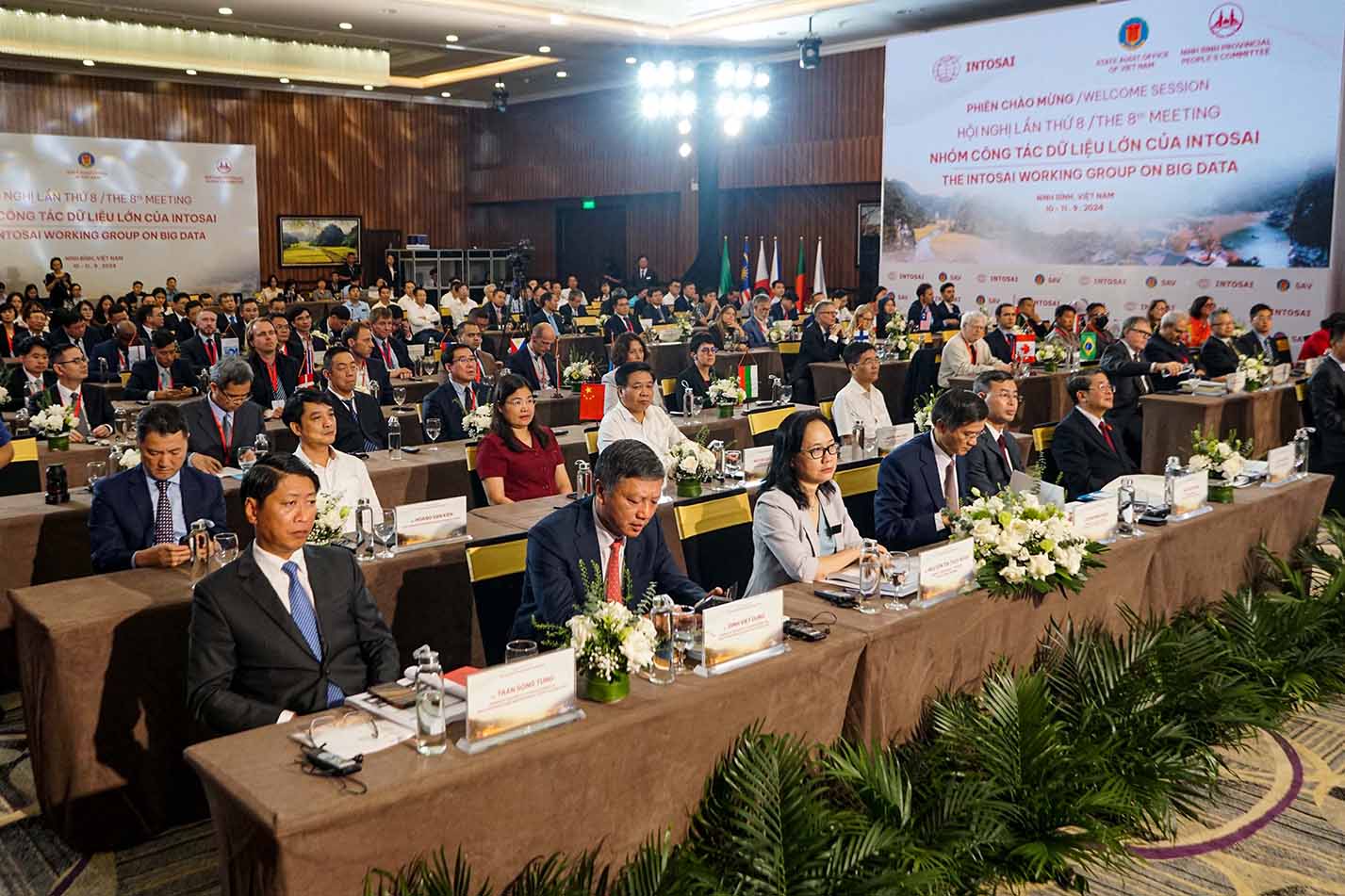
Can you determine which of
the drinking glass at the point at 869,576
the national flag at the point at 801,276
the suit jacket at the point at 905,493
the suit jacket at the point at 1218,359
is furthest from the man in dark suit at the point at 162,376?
the national flag at the point at 801,276

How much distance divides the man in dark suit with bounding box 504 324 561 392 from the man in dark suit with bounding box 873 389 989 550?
4952mm

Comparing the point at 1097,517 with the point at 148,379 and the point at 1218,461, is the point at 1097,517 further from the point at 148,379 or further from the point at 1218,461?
the point at 148,379

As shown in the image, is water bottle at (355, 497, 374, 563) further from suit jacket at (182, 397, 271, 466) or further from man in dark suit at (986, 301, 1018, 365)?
man in dark suit at (986, 301, 1018, 365)

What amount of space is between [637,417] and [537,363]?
3.59 metres

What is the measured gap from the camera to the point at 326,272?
2317 cm

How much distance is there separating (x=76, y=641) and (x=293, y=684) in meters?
0.76

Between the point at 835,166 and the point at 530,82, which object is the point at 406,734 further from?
the point at 530,82

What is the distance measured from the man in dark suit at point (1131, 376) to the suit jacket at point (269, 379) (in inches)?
219

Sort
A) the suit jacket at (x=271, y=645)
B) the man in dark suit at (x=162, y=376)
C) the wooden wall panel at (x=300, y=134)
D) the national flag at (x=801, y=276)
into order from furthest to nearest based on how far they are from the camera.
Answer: the wooden wall panel at (x=300, y=134) < the national flag at (x=801, y=276) < the man in dark suit at (x=162, y=376) < the suit jacket at (x=271, y=645)

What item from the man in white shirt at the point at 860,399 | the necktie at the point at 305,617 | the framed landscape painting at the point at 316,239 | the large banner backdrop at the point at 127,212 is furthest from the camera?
the framed landscape painting at the point at 316,239

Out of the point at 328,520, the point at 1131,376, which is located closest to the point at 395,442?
the point at 328,520

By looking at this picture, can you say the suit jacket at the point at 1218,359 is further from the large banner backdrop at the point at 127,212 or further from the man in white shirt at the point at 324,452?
the large banner backdrop at the point at 127,212

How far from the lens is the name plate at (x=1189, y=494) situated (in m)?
4.70

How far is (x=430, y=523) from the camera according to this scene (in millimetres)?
4355
